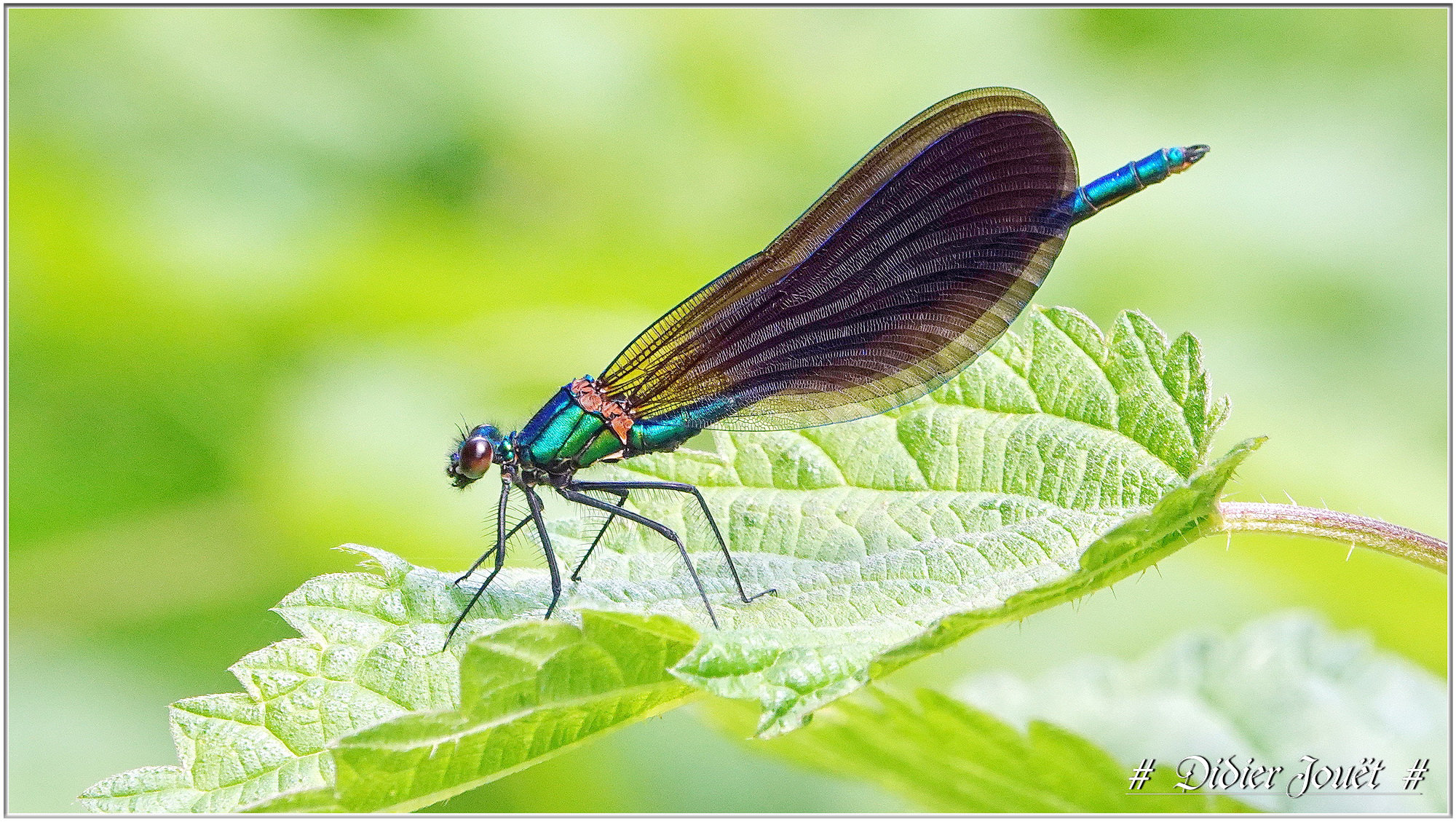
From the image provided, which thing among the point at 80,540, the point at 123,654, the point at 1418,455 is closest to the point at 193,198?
the point at 80,540

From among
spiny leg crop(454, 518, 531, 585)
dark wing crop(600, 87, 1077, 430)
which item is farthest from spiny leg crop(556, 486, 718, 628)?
dark wing crop(600, 87, 1077, 430)

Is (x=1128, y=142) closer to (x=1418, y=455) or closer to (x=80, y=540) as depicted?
(x=1418, y=455)

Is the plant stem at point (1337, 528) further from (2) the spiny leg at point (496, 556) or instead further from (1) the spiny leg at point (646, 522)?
(2) the spiny leg at point (496, 556)

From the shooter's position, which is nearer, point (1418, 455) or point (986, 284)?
point (986, 284)

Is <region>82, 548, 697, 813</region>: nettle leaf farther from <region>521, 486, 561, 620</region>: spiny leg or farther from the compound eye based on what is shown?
the compound eye

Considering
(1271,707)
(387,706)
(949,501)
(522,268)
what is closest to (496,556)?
(387,706)

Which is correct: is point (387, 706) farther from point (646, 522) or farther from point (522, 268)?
point (522, 268)
